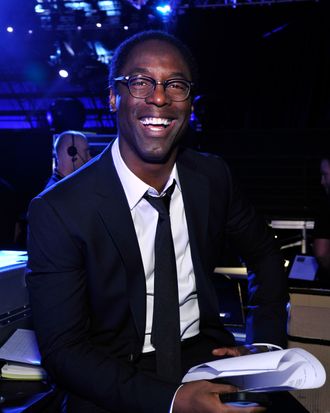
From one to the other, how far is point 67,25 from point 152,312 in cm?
832

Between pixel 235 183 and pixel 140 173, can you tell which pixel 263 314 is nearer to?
pixel 235 183

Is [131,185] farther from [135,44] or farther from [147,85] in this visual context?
[135,44]

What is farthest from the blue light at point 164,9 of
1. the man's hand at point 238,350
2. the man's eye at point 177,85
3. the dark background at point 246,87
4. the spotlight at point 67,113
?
the man's hand at point 238,350

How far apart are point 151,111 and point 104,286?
0.51 m

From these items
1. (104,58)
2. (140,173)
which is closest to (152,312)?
(140,173)

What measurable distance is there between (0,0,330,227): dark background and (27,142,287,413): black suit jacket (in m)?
5.54

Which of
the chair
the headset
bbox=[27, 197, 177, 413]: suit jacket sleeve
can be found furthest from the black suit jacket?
the headset

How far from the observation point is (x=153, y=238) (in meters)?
1.51

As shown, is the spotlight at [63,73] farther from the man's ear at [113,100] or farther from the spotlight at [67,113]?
the man's ear at [113,100]

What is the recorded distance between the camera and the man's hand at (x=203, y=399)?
3.63 feet

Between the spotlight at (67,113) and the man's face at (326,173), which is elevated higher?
the spotlight at (67,113)

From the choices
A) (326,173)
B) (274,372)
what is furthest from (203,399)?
(326,173)

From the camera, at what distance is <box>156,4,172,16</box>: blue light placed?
740 cm

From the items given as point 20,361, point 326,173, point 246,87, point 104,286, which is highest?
point 246,87
